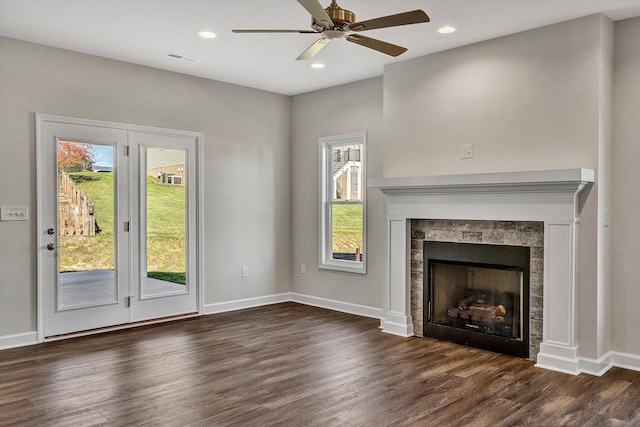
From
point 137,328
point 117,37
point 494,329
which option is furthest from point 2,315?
point 494,329

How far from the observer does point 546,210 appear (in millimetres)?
3910

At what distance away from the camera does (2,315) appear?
14.4ft

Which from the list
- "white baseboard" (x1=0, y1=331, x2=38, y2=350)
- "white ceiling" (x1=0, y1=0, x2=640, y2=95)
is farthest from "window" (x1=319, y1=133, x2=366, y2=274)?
"white baseboard" (x1=0, y1=331, x2=38, y2=350)

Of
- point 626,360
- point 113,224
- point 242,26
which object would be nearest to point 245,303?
point 113,224

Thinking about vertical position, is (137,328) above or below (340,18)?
below

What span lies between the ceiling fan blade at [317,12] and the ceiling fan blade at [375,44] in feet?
1.02

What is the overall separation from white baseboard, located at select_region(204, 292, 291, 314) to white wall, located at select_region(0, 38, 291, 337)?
6 centimetres

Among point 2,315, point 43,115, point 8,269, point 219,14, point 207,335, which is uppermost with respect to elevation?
point 219,14

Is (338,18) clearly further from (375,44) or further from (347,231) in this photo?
(347,231)

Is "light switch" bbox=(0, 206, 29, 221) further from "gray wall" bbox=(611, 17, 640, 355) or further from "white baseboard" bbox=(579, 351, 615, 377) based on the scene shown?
"gray wall" bbox=(611, 17, 640, 355)

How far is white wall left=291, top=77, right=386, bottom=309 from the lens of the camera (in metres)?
5.69

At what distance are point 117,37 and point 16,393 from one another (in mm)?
2922

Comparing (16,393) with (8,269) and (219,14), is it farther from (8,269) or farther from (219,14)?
(219,14)

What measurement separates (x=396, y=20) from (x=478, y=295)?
264 cm
